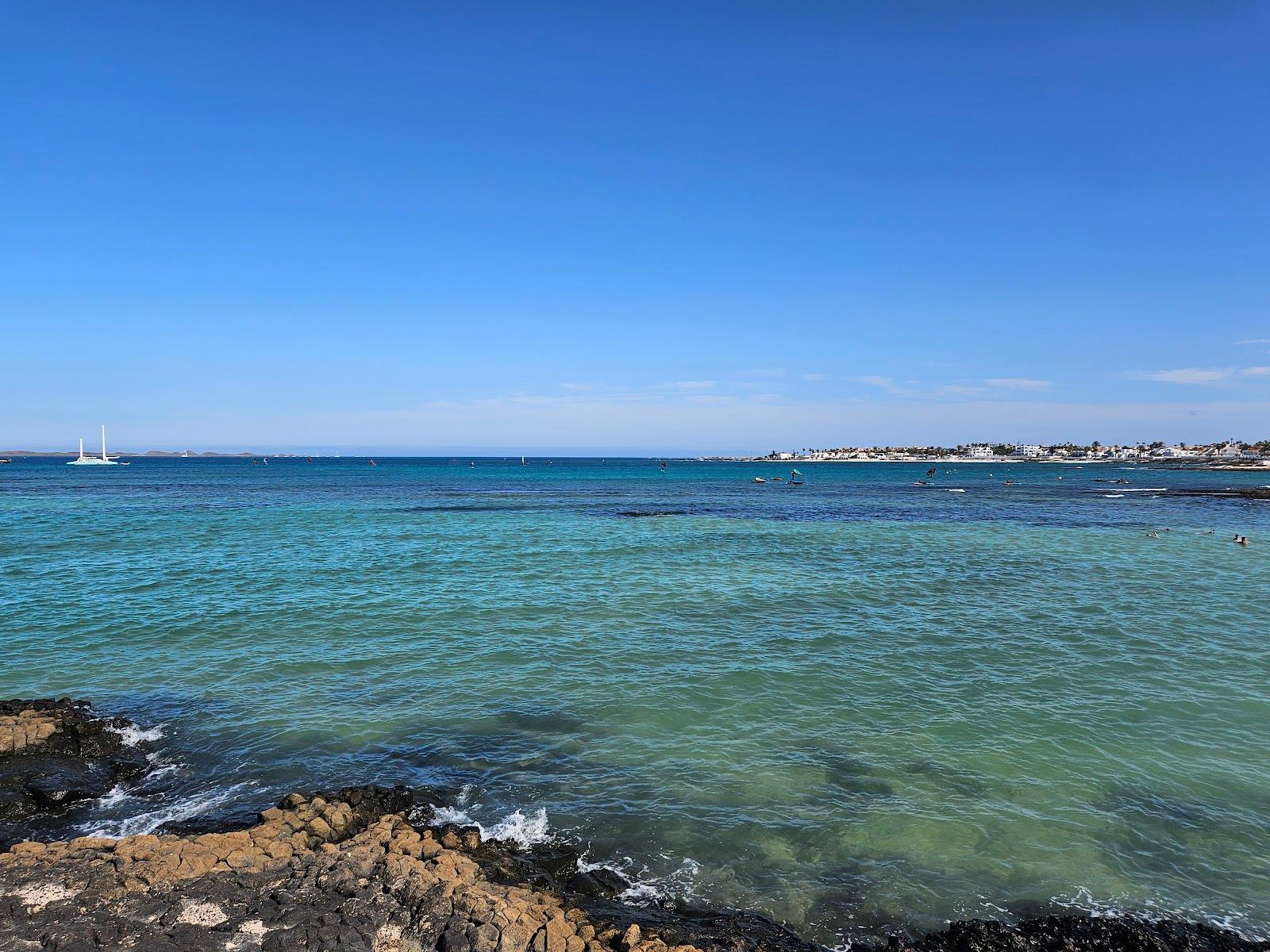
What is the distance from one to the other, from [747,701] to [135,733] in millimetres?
11738

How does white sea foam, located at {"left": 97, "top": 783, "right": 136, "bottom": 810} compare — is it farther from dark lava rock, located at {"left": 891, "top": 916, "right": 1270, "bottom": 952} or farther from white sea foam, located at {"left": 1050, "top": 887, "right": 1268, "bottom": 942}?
white sea foam, located at {"left": 1050, "top": 887, "right": 1268, "bottom": 942}

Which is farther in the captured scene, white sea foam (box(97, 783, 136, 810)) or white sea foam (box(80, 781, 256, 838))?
white sea foam (box(97, 783, 136, 810))

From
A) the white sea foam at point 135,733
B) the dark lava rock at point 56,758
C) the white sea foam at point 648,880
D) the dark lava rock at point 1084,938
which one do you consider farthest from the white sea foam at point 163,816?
the dark lava rock at point 1084,938

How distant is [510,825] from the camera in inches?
380

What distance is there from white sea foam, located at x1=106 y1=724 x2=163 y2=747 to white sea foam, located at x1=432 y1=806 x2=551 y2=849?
645cm

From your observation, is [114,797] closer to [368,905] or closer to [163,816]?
[163,816]

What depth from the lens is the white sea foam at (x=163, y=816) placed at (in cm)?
935

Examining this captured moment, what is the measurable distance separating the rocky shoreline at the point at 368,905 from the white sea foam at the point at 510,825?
0.77 ft

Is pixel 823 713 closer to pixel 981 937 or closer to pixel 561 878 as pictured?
pixel 981 937

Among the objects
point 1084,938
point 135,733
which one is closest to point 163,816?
point 135,733

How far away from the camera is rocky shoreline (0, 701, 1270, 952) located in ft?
22.2

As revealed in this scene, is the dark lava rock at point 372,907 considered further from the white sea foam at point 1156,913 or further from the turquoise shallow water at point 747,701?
the turquoise shallow water at point 747,701

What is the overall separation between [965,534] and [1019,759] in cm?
3283

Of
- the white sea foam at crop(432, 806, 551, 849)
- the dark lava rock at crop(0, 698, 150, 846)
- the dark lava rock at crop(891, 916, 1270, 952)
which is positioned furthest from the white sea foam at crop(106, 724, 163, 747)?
the dark lava rock at crop(891, 916, 1270, 952)
